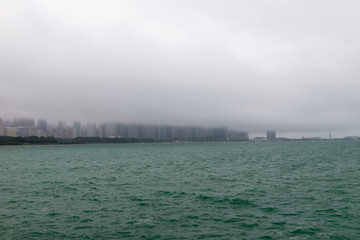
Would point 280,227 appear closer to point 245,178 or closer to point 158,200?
point 158,200

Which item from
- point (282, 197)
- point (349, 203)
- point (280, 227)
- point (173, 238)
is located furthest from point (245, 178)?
point (173, 238)

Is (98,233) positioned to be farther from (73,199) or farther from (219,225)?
(73,199)

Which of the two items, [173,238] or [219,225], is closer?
[173,238]

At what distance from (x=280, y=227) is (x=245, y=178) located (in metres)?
21.7

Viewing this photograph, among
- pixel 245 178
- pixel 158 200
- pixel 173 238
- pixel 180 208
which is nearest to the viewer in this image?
pixel 173 238

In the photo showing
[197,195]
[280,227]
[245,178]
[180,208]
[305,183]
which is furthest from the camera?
[245,178]

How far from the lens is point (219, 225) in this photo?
18.1 metres

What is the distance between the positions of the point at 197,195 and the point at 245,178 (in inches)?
538

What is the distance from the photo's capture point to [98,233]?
1672 centimetres

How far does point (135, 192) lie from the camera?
96.4ft

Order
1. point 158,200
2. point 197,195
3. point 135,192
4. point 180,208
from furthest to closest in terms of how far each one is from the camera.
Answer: point 135,192
point 197,195
point 158,200
point 180,208

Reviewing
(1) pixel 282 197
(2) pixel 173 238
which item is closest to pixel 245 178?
(1) pixel 282 197

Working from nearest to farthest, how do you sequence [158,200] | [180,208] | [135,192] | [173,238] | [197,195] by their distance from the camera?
1. [173,238]
2. [180,208]
3. [158,200]
4. [197,195]
5. [135,192]

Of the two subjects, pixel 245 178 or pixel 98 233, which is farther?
pixel 245 178
